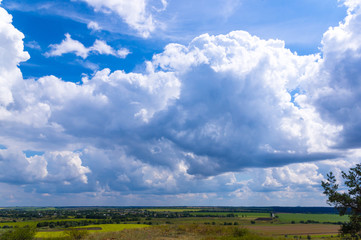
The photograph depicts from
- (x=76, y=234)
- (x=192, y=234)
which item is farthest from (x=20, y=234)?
(x=192, y=234)

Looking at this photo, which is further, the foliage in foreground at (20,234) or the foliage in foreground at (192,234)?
the foliage in foreground at (192,234)

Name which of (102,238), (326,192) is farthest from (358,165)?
(102,238)

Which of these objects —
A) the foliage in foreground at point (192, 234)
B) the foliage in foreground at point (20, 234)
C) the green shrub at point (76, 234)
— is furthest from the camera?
the green shrub at point (76, 234)

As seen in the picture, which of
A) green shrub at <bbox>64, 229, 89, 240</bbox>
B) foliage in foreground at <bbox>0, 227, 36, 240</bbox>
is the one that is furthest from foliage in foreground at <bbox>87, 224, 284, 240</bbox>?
foliage in foreground at <bbox>0, 227, 36, 240</bbox>

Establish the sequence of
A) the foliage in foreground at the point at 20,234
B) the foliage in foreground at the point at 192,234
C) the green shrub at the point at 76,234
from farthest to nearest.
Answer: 1. the green shrub at the point at 76,234
2. the foliage in foreground at the point at 192,234
3. the foliage in foreground at the point at 20,234

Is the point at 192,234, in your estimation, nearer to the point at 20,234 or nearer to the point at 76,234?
the point at 76,234

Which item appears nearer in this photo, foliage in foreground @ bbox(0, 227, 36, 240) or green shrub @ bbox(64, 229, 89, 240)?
foliage in foreground @ bbox(0, 227, 36, 240)

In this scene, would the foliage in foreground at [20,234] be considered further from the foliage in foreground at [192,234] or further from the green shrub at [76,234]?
the foliage in foreground at [192,234]

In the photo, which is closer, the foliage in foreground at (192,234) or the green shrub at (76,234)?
the foliage in foreground at (192,234)

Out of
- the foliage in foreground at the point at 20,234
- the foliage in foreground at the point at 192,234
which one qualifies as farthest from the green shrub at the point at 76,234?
the foliage in foreground at the point at 20,234

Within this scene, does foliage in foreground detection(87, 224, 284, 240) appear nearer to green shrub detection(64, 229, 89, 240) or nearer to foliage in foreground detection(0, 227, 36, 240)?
green shrub detection(64, 229, 89, 240)

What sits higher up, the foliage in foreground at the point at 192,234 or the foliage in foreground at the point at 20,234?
the foliage in foreground at the point at 20,234

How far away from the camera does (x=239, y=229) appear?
45.3m

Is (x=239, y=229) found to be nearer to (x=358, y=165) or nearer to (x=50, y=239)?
(x=358, y=165)
